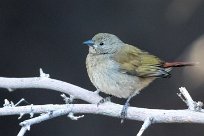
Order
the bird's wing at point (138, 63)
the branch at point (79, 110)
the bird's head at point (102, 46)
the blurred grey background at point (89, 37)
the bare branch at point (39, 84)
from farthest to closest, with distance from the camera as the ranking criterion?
the blurred grey background at point (89, 37) < the bird's head at point (102, 46) < the bird's wing at point (138, 63) < the bare branch at point (39, 84) < the branch at point (79, 110)

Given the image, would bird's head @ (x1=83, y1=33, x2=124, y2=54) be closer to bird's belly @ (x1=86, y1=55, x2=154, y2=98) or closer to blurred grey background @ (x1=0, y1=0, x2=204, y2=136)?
bird's belly @ (x1=86, y1=55, x2=154, y2=98)

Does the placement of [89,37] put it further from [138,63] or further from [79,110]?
[79,110]

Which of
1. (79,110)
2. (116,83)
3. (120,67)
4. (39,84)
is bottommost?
(79,110)

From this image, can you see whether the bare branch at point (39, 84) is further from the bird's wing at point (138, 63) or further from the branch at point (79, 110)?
the bird's wing at point (138, 63)

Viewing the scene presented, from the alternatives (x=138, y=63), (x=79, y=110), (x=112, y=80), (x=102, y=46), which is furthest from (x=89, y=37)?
(x=79, y=110)

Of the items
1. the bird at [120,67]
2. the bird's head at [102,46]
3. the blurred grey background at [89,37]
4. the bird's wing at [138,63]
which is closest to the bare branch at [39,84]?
the bird at [120,67]

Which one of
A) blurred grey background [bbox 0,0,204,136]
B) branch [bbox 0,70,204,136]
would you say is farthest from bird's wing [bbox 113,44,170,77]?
blurred grey background [bbox 0,0,204,136]

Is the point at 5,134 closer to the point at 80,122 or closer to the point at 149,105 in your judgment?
the point at 80,122
